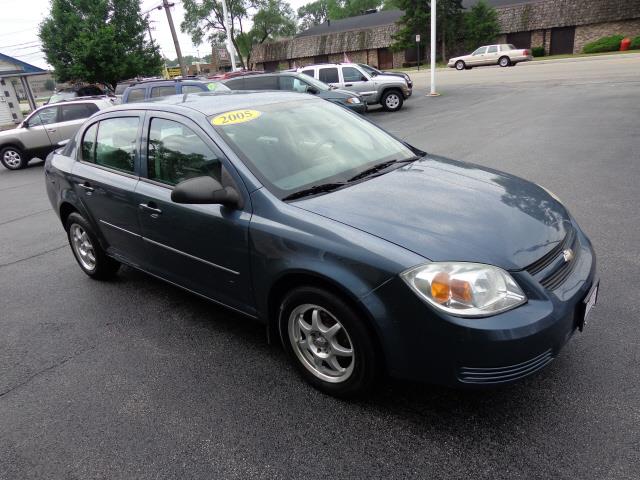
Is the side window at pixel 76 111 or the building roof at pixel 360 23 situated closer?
the side window at pixel 76 111

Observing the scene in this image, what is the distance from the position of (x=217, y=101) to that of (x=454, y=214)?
1.98 metres

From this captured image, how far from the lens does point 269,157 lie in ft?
10.0

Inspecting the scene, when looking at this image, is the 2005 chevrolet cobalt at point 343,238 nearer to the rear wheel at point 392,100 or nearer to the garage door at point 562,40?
the rear wheel at point 392,100

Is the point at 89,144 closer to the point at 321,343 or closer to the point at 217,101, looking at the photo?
the point at 217,101

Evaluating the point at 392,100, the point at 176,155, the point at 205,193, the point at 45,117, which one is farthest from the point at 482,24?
the point at 205,193

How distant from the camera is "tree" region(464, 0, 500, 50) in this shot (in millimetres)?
45562

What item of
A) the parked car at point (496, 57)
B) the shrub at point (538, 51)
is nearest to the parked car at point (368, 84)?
the parked car at point (496, 57)

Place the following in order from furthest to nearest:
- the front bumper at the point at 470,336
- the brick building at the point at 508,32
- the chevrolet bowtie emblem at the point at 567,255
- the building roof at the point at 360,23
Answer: the building roof at the point at 360,23, the brick building at the point at 508,32, the chevrolet bowtie emblem at the point at 567,255, the front bumper at the point at 470,336

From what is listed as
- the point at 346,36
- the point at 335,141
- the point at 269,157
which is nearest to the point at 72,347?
the point at 269,157

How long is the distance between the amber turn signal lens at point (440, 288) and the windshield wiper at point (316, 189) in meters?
0.97

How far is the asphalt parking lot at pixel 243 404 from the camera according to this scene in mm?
2314

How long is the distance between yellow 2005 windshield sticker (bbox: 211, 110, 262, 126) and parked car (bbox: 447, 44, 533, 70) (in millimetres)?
37896

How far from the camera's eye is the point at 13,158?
1364 cm

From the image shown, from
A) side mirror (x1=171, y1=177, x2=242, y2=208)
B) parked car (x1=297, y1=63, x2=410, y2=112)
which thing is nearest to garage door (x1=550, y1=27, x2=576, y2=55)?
parked car (x1=297, y1=63, x2=410, y2=112)
